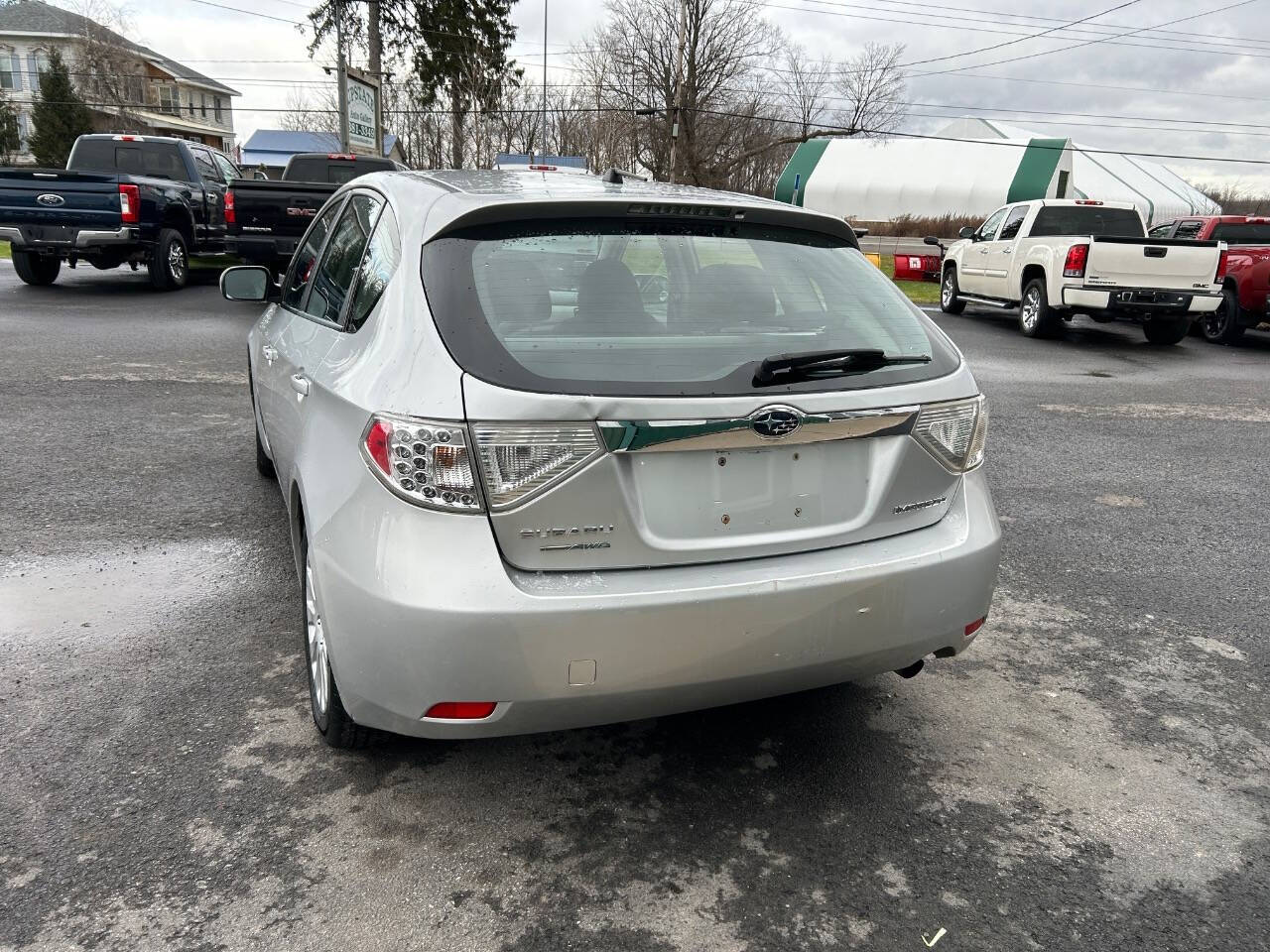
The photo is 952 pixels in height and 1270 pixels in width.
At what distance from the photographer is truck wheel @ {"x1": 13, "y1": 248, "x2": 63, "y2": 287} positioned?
14094mm

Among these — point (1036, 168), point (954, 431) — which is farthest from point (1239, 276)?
point (1036, 168)

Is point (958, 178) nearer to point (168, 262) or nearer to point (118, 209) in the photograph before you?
point (168, 262)

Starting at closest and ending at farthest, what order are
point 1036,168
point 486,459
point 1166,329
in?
1. point 486,459
2. point 1166,329
3. point 1036,168

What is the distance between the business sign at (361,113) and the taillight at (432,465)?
2504 cm

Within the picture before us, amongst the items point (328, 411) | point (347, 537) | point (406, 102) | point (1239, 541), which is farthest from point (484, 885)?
point (406, 102)

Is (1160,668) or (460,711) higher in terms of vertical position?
(460,711)

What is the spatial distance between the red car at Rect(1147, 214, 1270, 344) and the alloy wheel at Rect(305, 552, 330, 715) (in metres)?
13.3

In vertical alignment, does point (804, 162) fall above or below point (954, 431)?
above

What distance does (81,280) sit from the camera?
15750mm

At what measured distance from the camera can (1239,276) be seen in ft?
43.4

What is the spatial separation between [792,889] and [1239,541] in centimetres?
401

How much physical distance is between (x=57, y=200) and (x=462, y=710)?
13.2 meters

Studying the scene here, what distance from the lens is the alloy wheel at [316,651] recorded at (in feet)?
9.16

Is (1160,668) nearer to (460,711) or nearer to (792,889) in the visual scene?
(792,889)
